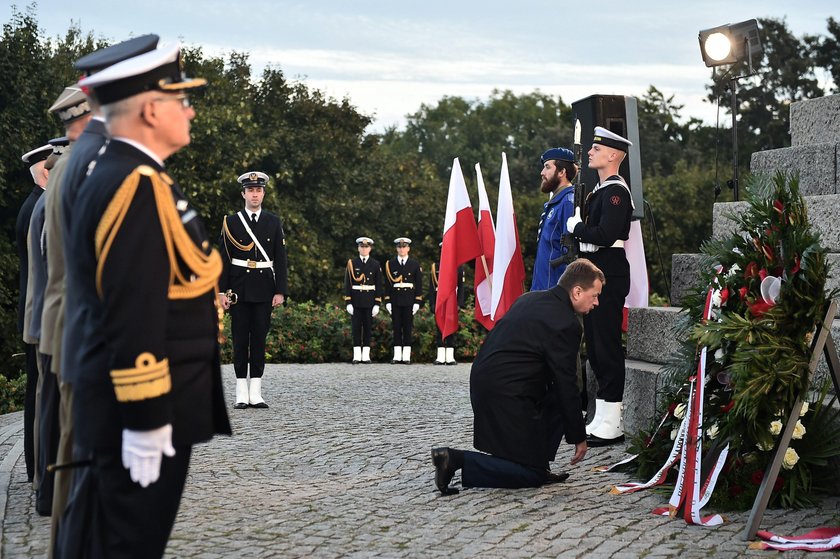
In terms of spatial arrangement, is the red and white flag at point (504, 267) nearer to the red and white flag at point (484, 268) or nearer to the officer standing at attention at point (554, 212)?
the red and white flag at point (484, 268)

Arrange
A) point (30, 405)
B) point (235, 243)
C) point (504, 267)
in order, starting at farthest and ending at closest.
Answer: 1. point (235, 243)
2. point (504, 267)
3. point (30, 405)

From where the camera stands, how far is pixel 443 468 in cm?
672

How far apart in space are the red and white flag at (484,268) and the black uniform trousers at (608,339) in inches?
92.7

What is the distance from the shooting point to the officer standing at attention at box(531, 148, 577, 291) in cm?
897

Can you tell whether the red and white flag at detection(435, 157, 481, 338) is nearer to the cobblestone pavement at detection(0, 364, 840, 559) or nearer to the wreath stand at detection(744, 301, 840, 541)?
the cobblestone pavement at detection(0, 364, 840, 559)

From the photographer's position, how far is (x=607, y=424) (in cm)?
845

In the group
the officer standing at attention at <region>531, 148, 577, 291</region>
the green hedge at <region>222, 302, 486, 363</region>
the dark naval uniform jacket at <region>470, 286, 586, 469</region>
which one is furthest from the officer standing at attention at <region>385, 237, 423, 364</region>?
the dark naval uniform jacket at <region>470, 286, 586, 469</region>

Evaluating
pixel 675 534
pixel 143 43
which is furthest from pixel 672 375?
Result: pixel 143 43

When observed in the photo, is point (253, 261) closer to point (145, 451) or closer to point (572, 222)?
point (572, 222)

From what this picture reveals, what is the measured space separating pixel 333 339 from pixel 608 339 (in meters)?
12.5

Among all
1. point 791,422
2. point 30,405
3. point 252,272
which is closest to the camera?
point 791,422

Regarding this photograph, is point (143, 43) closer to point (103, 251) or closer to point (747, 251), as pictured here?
point (103, 251)

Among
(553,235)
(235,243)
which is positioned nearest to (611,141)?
(553,235)

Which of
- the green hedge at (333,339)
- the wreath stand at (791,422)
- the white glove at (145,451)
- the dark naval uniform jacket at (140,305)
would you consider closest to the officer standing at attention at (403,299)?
the green hedge at (333,339)
